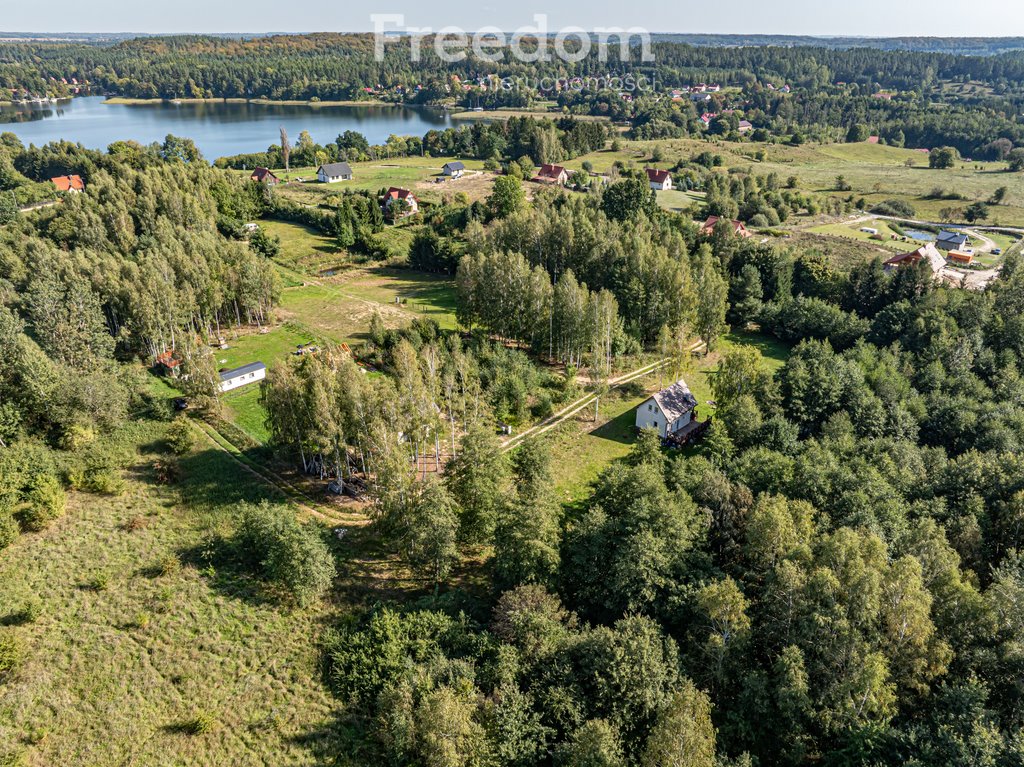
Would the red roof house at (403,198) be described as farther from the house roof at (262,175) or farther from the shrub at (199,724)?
the shrub at (199,724)

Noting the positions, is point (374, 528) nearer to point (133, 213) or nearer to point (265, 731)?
point (265, 731)

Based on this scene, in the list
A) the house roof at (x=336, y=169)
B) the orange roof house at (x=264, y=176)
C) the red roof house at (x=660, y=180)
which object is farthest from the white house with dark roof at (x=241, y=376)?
the red roof house at (x=660, y=180)

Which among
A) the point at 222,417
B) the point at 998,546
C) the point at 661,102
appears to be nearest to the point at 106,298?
the point at 222,417

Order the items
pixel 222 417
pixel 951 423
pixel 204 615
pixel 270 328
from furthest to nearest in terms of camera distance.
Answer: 1. pixel 270 328
2. pixel 222 417
3. pixel 951 423
4. pixel 204 615

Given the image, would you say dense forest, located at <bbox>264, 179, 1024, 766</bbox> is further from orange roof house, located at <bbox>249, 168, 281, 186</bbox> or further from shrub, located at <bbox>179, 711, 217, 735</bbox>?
orange roof house, located at <bbox>249, 168, 281, 186</bbox>

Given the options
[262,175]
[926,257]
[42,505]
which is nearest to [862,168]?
[926,257]

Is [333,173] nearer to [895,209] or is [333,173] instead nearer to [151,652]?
[895,209]

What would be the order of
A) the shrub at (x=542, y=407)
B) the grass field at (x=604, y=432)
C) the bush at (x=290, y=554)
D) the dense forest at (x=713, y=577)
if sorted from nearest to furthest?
the dense forest at (x=713, y=577) → the bush at (x=290, y=554) → the grass field at (x=604, y=432) → the shrub at (x=542, y=407)
